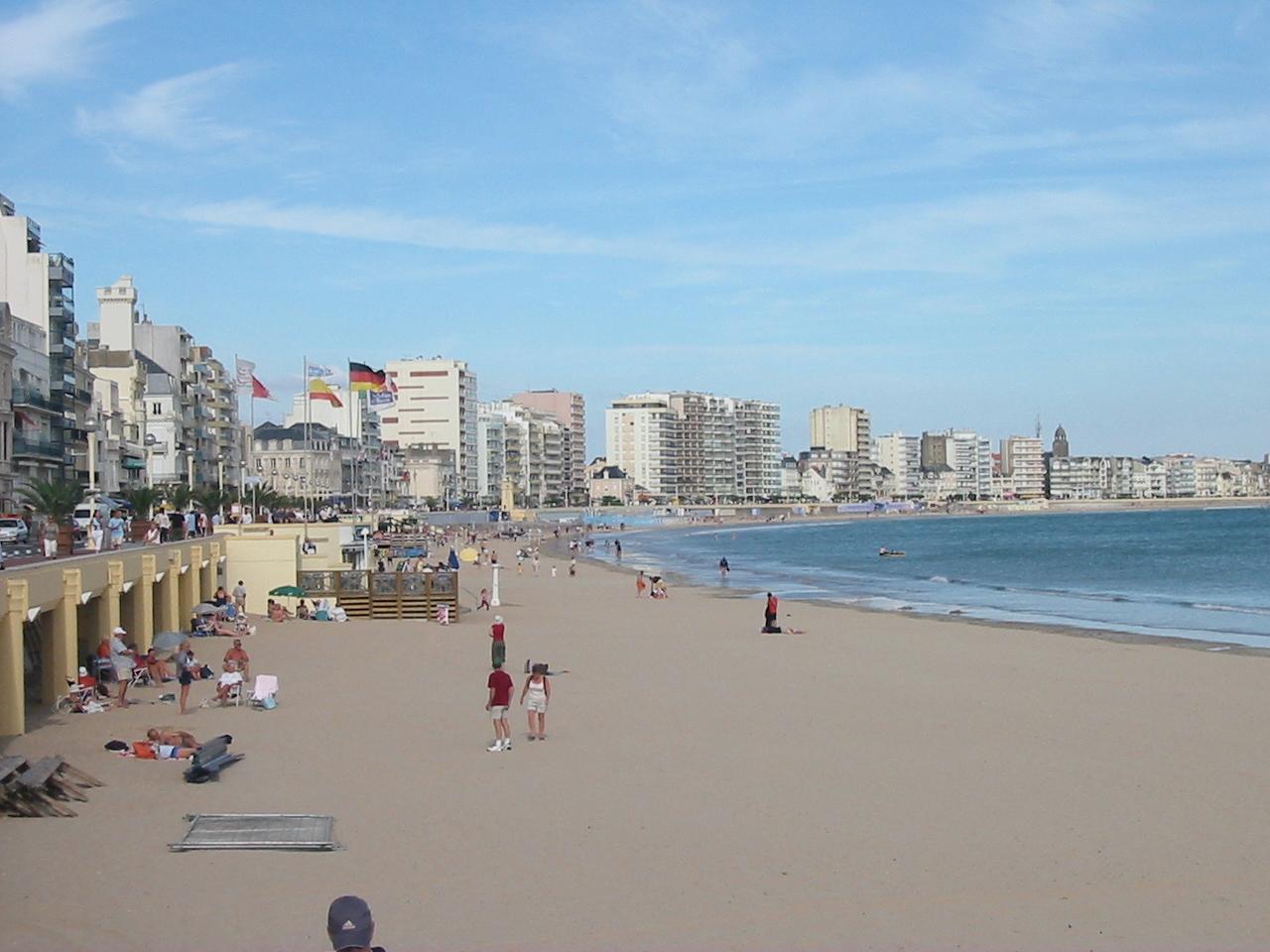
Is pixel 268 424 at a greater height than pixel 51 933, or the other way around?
pixel 268 424

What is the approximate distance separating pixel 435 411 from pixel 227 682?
17137cm

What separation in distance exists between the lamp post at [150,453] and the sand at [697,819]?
54.1 metres

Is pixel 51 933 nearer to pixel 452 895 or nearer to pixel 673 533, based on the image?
pixel 452 895

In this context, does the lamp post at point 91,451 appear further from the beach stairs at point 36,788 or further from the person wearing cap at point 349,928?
the person wearing cap at point 349,928

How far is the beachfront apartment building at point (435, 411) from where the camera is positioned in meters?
186

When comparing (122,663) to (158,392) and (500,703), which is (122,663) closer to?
(500,703)

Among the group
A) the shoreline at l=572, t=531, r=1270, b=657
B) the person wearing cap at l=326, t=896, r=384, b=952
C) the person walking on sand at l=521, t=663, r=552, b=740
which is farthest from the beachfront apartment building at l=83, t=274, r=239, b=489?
the person wearing cap at l=326, t=896, r=384, b=952

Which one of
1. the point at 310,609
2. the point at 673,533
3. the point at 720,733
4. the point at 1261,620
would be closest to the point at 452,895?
the point at 720,733

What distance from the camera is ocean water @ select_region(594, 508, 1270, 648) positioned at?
38.9 meters

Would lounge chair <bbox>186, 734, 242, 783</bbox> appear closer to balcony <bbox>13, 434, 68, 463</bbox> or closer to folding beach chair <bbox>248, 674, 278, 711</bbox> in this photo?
folding beach chair <bbox>248, 674, 278, 711</bbox>

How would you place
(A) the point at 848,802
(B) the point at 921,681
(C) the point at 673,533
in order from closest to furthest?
(A) the point at 848,802 → (B) the point at 921,681 → (C) the point at 673,533

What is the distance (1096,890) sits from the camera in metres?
9.88

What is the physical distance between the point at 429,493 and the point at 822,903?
16802 cm

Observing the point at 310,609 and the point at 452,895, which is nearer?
the point at 452,895
